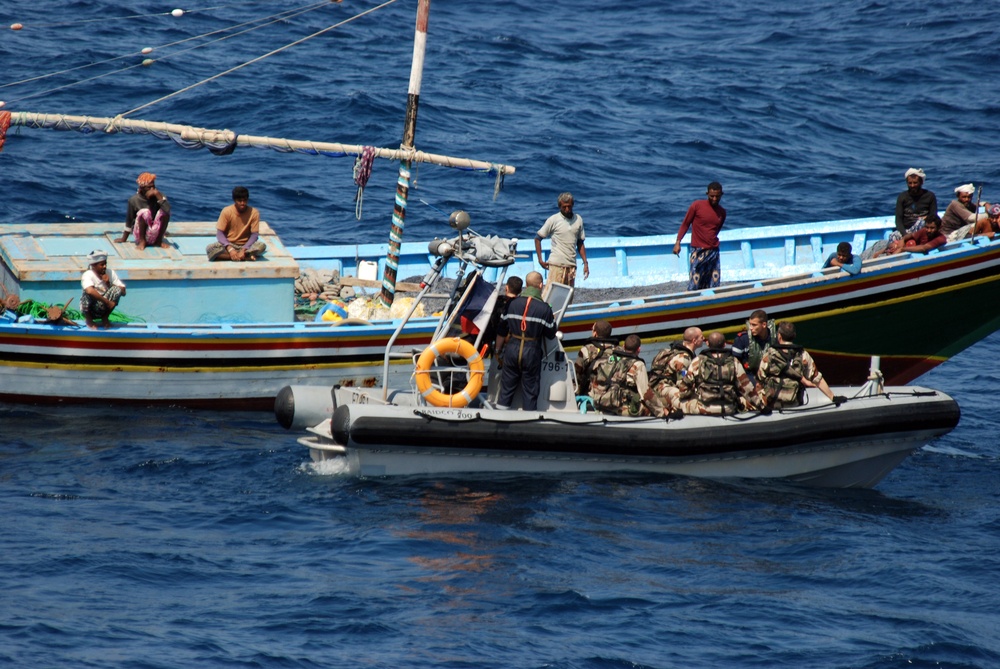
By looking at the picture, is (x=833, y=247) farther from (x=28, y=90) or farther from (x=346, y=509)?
(x=28, y=90)

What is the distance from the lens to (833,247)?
736 inches

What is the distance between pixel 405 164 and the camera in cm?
1542

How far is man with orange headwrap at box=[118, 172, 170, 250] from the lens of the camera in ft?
48.9

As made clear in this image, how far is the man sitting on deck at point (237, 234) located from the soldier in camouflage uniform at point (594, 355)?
4.48 meters

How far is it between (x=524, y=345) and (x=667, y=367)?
163 cm

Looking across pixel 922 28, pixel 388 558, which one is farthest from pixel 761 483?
pixel 922 28

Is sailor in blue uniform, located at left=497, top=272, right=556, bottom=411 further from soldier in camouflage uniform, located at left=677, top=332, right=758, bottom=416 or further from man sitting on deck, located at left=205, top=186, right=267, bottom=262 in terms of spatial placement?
man sitting on deck, located at left=205, top=186, right=267, bottom=262

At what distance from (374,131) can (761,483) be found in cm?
1561

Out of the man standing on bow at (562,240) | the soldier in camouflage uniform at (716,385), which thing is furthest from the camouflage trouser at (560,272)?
the soldier in camouflage uniform at (716,385)

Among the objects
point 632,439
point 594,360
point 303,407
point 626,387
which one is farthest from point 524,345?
point 303,407

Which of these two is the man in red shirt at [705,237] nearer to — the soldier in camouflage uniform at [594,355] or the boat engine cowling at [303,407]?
the soldier in camouflage uniform at [594,355]

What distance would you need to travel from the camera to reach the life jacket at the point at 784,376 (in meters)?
12.8

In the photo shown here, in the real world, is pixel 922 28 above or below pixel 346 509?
above

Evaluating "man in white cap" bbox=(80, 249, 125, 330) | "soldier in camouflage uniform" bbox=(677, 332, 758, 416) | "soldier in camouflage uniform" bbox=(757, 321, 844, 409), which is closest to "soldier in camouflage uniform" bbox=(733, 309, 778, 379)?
"soldier in camouflage uniform" bbox=(757, 321, 844, 409)
